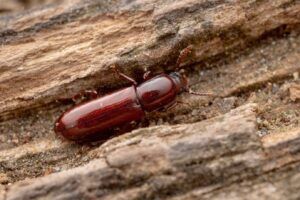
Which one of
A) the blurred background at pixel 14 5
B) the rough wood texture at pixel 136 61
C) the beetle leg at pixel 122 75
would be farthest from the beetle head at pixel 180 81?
the blurred background at pixel 14 5

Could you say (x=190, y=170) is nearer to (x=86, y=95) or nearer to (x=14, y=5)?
(x=86, y=95)

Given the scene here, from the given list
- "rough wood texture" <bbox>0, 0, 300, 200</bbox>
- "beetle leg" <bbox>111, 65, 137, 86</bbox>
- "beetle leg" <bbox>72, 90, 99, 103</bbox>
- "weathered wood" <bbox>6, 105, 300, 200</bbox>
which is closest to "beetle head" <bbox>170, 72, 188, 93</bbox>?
"rough wood texture" <bbox>0, 0, 300, 200</bbox>

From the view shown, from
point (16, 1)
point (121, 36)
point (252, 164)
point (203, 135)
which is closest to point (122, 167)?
point (203, 135)

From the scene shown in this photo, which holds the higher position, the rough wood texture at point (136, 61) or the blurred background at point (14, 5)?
the blurred background at point (14, 5)

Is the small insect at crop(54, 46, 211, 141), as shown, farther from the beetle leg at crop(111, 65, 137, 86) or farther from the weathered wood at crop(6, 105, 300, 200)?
the weathered wood at crop(6, 105, 300, 200)

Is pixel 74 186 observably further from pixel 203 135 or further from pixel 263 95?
pixel 263 95

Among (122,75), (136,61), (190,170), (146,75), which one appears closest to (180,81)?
(146,75)

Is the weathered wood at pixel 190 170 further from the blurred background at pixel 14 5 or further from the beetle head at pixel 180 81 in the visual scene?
the blurred background at pixel 14 5
